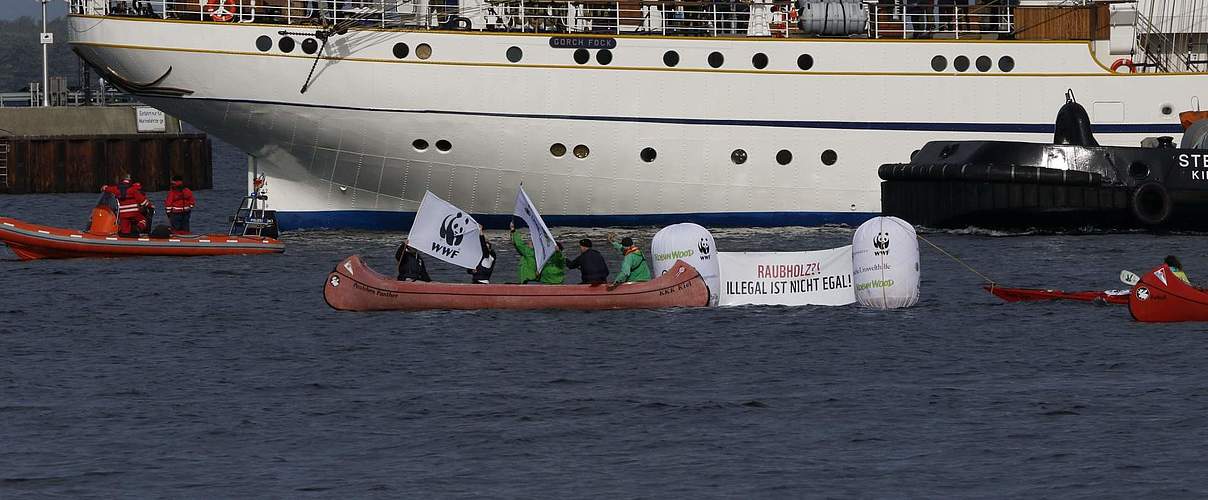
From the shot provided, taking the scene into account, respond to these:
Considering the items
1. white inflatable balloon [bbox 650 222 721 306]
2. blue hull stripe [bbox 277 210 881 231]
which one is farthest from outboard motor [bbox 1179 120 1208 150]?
white inflatable balloon [bbox 650 222 721 306]

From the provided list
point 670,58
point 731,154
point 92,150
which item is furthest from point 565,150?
point 92,150

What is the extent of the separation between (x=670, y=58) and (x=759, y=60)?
2.07 m

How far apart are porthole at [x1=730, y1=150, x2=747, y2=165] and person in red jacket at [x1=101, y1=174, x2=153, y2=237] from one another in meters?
13.2

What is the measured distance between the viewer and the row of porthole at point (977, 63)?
45.9 meters

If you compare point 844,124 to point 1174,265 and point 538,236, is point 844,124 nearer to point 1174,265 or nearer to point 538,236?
point 538,236

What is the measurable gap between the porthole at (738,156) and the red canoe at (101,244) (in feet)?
35.3

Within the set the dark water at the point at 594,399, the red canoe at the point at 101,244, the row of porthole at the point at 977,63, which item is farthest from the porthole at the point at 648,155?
the dark water at the point at 594,399

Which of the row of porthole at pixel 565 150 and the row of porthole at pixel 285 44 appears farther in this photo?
the row of porthole at pixel 565 150

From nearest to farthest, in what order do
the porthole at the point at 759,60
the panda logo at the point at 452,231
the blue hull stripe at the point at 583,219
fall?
the panda logo at the point at 452,231
the porthole at the point at 759,60
the blue hull stripe at the point at 583,219

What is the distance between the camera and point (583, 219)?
46.1 meters

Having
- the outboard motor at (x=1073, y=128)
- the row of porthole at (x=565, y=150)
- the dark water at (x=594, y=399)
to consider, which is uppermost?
the outboard motor at (x=1073, y=128)

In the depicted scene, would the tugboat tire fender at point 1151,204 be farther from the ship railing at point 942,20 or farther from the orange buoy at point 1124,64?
the ship railing at point 942,20

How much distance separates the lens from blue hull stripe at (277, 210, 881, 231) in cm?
4603

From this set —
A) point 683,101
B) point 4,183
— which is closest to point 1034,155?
point 683,101
